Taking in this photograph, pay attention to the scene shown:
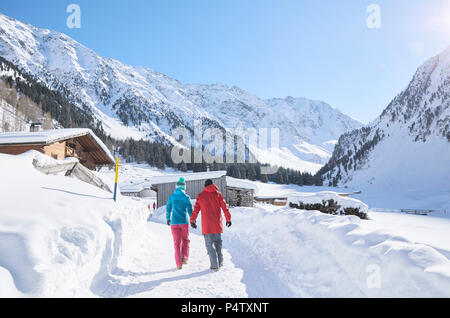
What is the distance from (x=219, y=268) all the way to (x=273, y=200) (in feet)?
150

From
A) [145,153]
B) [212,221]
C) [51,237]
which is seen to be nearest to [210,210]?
[212,221]

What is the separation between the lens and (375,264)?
3.68 m

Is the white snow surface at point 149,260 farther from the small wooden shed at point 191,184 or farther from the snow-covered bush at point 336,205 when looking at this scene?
the small wooden shed at point 191,184

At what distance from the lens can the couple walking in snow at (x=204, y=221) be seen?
536 cm

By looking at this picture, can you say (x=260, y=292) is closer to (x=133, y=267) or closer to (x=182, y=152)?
(x=133, y=267)

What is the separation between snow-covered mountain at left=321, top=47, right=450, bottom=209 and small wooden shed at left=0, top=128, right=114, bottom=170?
59.6m

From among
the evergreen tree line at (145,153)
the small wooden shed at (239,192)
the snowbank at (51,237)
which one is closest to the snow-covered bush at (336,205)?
the small wooden shed at (239,192)

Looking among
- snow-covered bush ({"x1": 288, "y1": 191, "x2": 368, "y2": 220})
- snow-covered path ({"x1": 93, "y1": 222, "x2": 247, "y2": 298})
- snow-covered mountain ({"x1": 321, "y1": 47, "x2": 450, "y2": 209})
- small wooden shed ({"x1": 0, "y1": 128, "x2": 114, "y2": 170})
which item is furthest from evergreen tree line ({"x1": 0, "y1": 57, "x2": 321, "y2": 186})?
snow-covered path ({"x1": 93, "y1": 222, "x2": 247, "y2": 298})

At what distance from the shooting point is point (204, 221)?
18.0ft

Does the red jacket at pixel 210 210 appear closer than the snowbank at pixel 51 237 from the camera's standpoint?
No

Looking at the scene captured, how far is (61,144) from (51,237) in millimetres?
14501

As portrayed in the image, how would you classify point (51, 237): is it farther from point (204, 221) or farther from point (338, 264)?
point (338, 264)

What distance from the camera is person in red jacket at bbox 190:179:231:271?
5.34m
